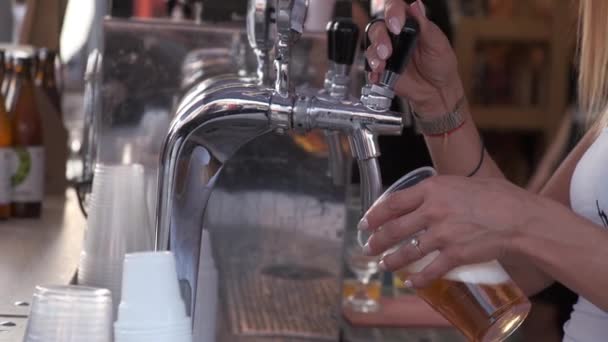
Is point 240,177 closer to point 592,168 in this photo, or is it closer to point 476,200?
point 592,168

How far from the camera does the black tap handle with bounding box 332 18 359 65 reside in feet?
3.78

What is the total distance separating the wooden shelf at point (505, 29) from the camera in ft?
16.2

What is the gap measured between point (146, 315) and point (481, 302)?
38cm

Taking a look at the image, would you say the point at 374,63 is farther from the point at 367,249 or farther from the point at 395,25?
the point at 367,249

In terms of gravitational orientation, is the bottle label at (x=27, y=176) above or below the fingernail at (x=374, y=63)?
below

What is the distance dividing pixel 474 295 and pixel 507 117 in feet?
13.3

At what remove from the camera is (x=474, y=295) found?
1.06 metres

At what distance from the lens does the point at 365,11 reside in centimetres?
262

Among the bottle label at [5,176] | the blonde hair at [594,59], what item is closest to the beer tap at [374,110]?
the blonde hair at [594,59]

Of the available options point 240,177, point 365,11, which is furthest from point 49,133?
point 365,11

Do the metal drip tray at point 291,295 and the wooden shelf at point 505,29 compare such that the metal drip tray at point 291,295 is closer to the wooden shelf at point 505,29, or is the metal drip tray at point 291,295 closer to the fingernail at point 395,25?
the fingernail at point 395,25

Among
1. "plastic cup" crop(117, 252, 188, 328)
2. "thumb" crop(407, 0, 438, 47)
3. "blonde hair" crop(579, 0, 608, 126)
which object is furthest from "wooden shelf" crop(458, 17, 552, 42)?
"plastic cup" crop(117, 252, 188, 328)

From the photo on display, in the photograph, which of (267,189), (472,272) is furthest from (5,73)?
(472,272)

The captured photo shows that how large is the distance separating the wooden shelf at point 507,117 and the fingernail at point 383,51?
3.94 m
